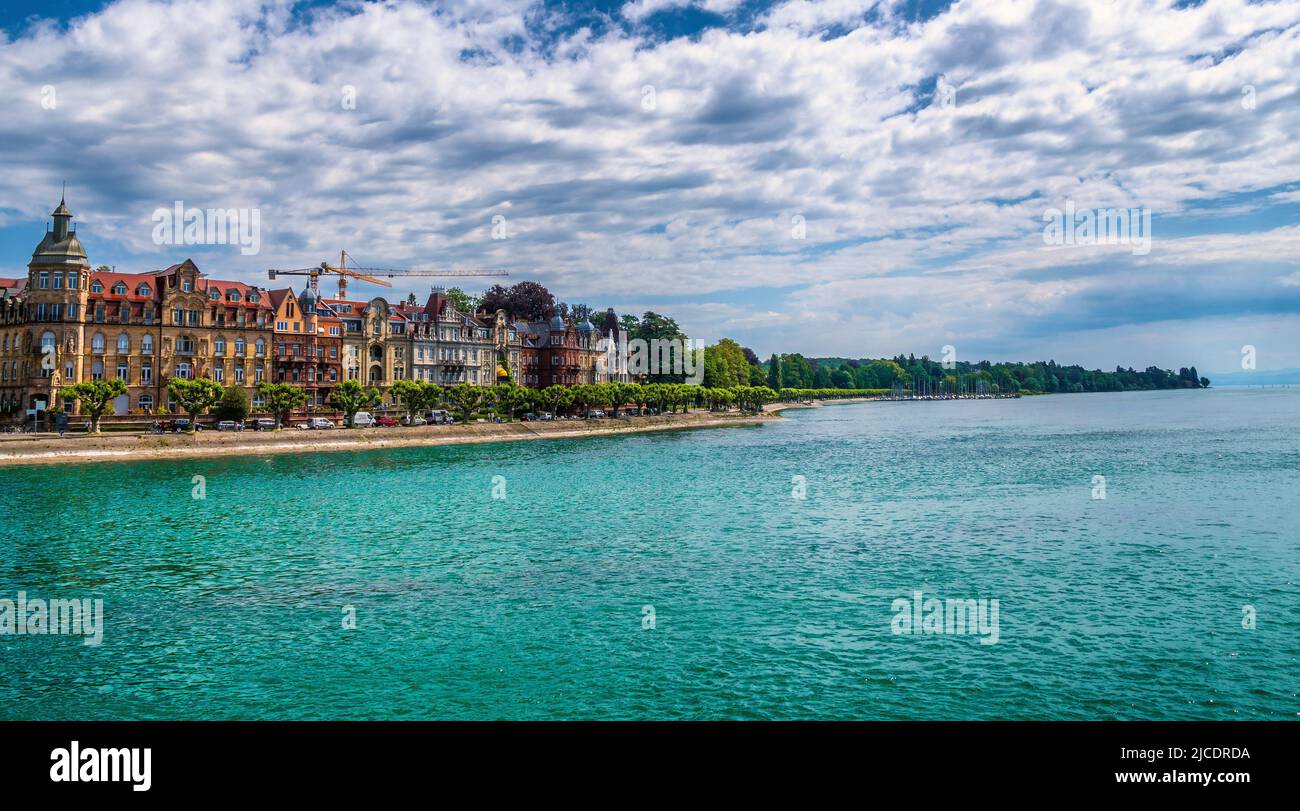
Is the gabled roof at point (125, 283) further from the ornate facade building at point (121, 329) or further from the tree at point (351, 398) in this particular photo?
the tree at point (351, 398)

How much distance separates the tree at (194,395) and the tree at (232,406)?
143cm

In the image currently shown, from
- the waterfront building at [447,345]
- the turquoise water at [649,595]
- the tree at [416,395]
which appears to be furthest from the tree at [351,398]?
the turquoise water at [649,595]

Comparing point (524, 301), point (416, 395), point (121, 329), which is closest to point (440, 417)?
point (416, 395)

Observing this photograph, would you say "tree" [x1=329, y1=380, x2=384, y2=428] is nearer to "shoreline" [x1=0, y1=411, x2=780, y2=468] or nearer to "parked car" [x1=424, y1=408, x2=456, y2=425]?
"shoreline" [x1=0, y1=411, x2=780, y2=468]

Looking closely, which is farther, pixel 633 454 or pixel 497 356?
pixel 497 356

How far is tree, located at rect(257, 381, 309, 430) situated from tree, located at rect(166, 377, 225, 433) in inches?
246

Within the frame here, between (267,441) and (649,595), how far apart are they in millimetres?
66460

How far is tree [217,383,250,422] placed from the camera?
8869cm
